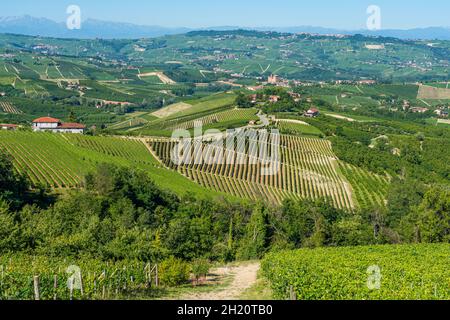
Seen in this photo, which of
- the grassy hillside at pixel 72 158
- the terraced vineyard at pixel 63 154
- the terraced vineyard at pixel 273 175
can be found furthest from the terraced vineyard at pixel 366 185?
the terraced vineyard at pixel 63 154

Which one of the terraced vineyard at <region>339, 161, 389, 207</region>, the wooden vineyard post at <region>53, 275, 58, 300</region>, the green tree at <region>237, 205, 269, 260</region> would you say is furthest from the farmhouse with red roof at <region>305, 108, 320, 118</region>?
the wooden vineyard post at <region>53, 275, 58, 300</region>

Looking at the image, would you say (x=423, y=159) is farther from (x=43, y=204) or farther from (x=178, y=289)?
(x=178, y=289)

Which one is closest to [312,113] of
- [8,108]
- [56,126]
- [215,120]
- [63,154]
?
[215,120]

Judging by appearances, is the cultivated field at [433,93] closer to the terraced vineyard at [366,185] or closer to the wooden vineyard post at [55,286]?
the terraced vineyard at [366,185]

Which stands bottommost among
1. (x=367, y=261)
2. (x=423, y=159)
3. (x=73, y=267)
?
(x=423, y=159)

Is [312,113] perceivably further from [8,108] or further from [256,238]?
[256,238]
